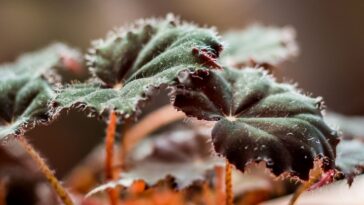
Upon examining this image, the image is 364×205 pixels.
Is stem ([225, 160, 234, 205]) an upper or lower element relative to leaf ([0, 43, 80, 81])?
lower

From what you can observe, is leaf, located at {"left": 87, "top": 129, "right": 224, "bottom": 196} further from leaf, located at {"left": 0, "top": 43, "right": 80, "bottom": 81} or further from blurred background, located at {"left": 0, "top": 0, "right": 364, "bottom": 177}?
blurred background, located at {"left": 0, "top": 0, "right": 364, "bottom": 177}

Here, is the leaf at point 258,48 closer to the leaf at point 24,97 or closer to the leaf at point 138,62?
the leaf at point 138,62

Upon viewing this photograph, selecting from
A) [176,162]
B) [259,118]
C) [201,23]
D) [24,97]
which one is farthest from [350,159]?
[201,23]

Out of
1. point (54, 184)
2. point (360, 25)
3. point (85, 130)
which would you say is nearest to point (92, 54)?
point (54, 184)

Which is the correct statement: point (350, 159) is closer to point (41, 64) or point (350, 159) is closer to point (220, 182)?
point (220, 182)

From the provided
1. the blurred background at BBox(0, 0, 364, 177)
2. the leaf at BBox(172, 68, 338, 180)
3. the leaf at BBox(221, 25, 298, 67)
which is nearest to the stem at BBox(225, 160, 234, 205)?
the leaf at BBox(172, 68, 338, 180)
